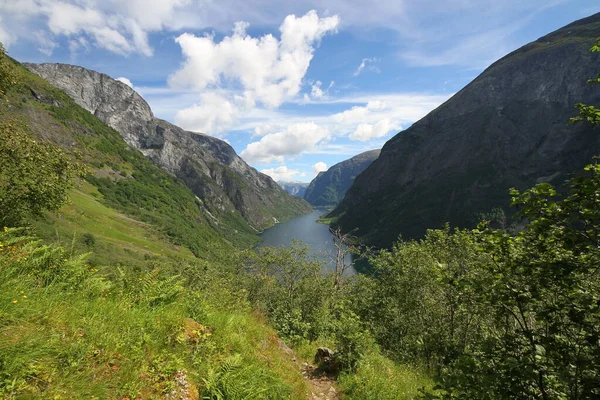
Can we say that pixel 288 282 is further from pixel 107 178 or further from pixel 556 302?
pixel 107 178

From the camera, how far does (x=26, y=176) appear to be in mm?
13953

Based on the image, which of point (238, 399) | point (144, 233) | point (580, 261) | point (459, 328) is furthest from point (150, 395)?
point (144, 233)

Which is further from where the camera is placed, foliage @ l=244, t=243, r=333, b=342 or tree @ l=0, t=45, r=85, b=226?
foliage @ l=244, t=243, r=333, b=342

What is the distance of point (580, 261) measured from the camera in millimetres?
4484

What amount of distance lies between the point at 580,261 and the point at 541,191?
3.90 ft

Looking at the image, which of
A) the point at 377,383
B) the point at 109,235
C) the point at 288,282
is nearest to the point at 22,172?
the point at 377,383

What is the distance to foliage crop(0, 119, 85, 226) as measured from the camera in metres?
13.4

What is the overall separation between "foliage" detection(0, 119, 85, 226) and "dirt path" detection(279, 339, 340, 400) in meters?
14.8

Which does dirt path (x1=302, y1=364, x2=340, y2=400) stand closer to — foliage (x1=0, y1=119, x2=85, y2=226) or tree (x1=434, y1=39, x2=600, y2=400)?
tree (x1=434, y1=39, x2=600, y2=400)

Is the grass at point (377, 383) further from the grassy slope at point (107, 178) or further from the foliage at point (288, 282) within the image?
the grassy slope at point (107, 178)

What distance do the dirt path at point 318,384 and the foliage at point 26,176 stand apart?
14.8 m

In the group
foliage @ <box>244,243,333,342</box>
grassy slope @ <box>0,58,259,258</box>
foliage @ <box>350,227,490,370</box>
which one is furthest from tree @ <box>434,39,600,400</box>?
grassy slope @ <box>0,58,259,258</box>

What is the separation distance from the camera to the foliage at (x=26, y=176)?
13.4 metres

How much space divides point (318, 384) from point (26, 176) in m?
16.2
